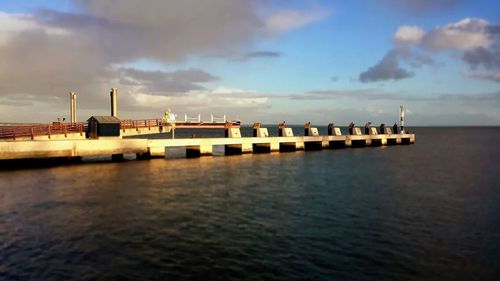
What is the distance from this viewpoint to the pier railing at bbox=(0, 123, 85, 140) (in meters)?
45.8

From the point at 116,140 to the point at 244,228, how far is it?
33345 mm

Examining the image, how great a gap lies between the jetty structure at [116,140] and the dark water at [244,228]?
6.84m

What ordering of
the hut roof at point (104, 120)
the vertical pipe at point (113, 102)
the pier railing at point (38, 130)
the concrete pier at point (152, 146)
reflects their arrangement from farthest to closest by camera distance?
the vertical pipe at point (113, 102) → the hut roof at point (104, 120) → the pier railing at point (38, 130) → the concrete pier at point (152, 146)

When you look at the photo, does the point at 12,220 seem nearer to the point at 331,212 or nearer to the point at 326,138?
the point at 331,212

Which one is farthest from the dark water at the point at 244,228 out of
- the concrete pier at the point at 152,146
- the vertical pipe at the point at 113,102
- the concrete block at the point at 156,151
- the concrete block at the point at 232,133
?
the concrete block at the point at 232,133

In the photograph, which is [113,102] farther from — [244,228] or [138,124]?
[244,228]

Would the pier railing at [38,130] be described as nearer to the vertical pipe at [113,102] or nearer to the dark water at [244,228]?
the vertical pipe at [113,102]

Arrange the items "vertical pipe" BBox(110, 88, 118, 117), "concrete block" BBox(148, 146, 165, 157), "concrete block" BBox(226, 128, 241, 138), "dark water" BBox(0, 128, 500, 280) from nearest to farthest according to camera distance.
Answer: "dark water" BBox(0, 128, 500, 280) < "concrete block" BBox(148, 146, 165, 157) < "vertical pipe" BBox(110, 88, 118, 117) < "concrete block" BBox(226, 128, 241, 138)

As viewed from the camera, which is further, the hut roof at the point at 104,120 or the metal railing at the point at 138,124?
the metal railing at the point at 138,124

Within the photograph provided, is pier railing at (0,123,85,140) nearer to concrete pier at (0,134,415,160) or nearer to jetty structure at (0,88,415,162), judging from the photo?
jetty structure at (0,88,415,162)

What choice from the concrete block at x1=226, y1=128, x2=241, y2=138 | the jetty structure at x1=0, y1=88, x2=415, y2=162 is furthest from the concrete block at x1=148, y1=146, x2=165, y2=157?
the concrete block at x1=226, y1=128, x2=241, y2=138

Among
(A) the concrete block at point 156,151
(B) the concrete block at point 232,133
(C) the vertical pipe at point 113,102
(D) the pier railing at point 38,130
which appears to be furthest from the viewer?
(B) the concrete block at point 232,133

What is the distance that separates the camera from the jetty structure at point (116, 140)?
143ft

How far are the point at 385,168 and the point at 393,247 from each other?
32.1 metres
